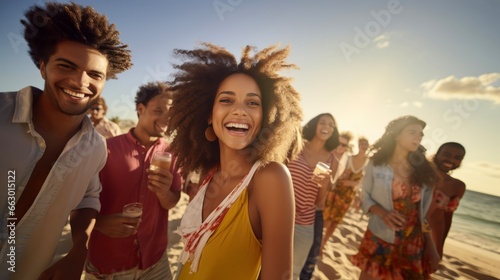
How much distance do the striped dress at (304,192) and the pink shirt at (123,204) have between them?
211cm

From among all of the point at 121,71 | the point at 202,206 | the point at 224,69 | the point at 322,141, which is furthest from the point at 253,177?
the point at 322,141

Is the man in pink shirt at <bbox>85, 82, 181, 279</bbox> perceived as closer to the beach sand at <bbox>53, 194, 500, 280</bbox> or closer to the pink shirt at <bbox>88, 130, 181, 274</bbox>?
the pink shirt at <bbox>88, 130, 181, 274</bbox>

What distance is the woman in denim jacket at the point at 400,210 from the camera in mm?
3314

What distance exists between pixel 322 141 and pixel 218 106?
3.10m

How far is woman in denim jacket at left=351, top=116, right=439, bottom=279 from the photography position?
3314 millimetres

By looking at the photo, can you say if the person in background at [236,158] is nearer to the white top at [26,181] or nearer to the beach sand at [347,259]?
the white top at [26,181]

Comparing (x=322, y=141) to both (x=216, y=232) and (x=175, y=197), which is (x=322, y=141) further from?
(x=216, y=232)

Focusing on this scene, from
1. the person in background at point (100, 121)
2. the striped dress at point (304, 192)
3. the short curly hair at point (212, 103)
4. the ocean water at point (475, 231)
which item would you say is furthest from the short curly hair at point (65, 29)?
the ocean water at point (475, 231)

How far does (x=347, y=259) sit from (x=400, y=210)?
332 cm

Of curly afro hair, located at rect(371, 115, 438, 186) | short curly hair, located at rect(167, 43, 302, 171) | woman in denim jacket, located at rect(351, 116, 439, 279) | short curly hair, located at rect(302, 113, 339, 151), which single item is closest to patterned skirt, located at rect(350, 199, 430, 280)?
woman in denim jacket, located at rect(351, 116, 439, 279)

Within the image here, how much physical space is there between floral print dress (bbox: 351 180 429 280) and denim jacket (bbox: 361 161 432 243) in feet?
0.24

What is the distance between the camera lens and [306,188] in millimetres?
3840

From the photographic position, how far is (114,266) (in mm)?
2502

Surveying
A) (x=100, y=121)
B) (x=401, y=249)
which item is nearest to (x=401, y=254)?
(x=401, y=249)
